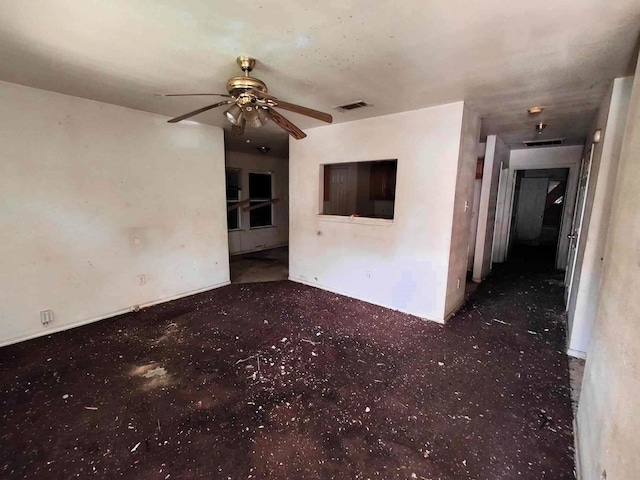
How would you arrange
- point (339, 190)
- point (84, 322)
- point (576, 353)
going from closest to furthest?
point (576, 353), point (84, 322), point (339, 190)

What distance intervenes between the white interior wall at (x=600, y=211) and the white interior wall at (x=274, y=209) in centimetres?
602

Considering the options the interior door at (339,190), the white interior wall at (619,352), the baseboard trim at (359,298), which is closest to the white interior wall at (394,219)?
the baseboard trim at (359,298)

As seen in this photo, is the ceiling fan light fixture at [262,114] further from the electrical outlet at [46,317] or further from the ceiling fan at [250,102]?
the electrical outlet at [46,317]

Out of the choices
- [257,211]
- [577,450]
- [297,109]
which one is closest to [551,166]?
[577,450]

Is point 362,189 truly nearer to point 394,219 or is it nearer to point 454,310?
point 394,219

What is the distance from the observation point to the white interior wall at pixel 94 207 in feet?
8.68

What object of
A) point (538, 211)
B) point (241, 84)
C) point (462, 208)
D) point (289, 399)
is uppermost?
point (241, 84)

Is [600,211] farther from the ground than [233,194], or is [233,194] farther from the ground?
[233,194]

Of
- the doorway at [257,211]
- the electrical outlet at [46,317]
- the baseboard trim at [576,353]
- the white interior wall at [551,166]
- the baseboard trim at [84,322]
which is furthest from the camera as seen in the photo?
the doorway at [257,211]

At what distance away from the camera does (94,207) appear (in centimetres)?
310

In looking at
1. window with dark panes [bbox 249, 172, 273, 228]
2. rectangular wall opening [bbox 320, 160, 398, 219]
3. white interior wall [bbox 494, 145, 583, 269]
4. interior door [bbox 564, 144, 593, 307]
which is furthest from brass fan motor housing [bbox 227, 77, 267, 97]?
white interior wall [bbox 494, 145, 583, 269]

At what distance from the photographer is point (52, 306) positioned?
289cm

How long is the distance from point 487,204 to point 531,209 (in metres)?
4.84

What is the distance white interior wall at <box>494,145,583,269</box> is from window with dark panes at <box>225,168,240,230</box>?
5.85 m
